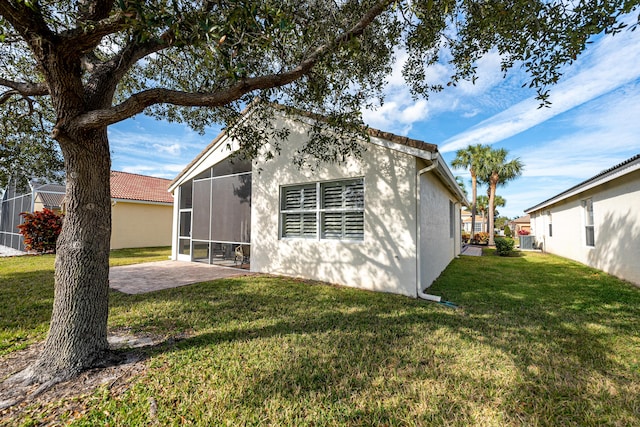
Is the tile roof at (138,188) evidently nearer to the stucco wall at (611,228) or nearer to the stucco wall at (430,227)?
the stucco wall at (430,227)

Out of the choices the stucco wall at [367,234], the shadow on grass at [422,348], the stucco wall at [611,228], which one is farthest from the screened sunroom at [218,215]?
the stucco wall at [611,228]

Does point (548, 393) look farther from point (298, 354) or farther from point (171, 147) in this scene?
point (171, 147)

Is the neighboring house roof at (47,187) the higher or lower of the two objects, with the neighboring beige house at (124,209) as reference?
higher

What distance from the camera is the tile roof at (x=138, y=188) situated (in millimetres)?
18188

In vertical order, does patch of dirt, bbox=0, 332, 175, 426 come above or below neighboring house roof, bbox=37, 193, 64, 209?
below

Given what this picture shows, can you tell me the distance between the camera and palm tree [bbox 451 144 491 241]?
80.1ft

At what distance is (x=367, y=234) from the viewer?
673 centimetres

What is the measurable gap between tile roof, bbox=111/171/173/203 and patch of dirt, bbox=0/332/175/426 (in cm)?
1674

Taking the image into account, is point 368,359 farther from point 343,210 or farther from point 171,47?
point 171,47

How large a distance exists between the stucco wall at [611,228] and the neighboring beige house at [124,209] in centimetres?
2275

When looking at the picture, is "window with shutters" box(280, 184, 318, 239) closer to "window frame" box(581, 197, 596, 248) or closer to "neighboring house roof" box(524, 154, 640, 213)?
"neighboring house roof" box(524, 154, 640, 213)

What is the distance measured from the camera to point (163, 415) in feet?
7.69

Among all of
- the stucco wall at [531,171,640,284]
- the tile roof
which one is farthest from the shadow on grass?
the tile roof

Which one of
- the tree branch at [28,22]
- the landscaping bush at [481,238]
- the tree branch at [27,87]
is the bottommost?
the landscaping bush at [481,238]
